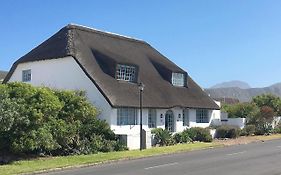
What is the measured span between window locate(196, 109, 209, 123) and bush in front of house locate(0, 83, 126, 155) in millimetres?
13889

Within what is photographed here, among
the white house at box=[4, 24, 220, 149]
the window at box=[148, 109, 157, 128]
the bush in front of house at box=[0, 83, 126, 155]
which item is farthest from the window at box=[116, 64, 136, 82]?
the bush in front of house at box=[0, 83, 126, 155]

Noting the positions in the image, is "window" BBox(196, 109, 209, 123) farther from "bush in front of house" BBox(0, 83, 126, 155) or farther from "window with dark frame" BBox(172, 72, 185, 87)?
"bush in front of house" BBox(0, 83, 126, 155)

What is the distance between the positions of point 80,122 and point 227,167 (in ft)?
41.1

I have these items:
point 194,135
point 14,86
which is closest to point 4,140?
point 14,86

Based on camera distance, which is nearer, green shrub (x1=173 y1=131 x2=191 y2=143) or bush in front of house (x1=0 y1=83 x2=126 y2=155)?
bush in front of house (x1=0 y1=83 x2=126 y2=155)

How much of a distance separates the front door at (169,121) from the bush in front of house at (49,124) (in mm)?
9137

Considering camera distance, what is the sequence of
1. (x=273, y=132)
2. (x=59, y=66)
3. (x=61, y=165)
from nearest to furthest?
(x=61, y=165) < (x=59, y=66) < (x=273, y=132)

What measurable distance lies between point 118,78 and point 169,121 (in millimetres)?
6572

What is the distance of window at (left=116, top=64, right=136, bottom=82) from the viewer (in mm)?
36250

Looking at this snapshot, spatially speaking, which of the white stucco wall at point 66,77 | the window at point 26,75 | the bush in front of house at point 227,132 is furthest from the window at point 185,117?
the window at point 26,75

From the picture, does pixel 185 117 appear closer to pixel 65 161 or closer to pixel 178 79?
pixel 178 79

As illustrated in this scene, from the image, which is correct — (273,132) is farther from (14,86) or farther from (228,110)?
(14,86)

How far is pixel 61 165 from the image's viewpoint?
71.9ft

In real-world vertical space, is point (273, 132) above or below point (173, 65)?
below
